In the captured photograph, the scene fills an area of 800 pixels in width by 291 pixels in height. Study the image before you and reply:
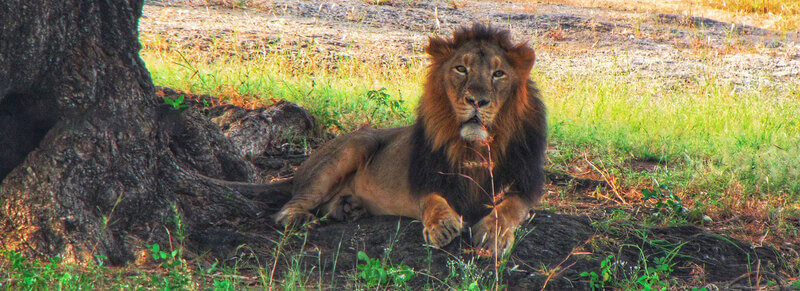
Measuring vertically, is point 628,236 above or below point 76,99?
below

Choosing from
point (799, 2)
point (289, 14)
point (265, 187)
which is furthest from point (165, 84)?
point (799, 2)

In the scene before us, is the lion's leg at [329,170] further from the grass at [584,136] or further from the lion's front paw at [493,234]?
the lion's front paw at [493,234]

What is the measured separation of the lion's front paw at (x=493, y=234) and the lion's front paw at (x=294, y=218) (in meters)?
0.98

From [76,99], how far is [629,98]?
6290mm

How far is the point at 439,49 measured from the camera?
410 centimetres

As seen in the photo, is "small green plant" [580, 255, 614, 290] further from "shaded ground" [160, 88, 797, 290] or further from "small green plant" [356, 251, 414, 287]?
"small green plant" [356, 251, 414, 287]

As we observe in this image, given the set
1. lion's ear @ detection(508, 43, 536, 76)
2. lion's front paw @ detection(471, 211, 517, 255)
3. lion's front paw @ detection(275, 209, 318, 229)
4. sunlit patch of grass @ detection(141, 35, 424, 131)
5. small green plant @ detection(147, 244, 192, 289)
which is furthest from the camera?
sunlit patch of grass @ detection(141, 35, 424, 131)

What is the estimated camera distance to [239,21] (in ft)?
37.5

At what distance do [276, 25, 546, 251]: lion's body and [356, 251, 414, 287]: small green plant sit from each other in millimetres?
451

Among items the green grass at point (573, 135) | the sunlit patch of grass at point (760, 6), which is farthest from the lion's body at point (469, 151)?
the sunlit patch of grass at point (760, 6)

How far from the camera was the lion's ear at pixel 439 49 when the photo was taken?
407 centimetres

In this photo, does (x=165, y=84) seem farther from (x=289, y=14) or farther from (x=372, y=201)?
(x=289, y=14)

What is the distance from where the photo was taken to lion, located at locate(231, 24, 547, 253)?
3799 millimetres

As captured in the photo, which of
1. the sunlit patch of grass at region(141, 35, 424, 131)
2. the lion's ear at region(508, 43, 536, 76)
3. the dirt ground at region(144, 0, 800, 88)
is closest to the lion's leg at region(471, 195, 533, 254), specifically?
the lion's ear at region(508, 43, 536, 76)
